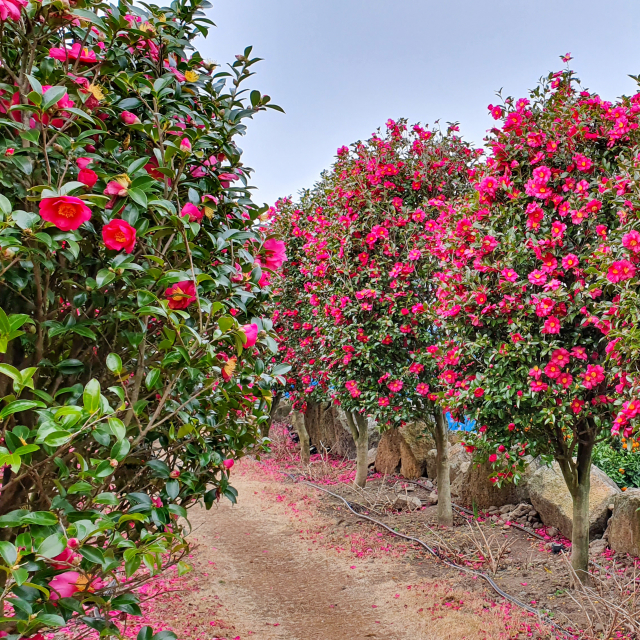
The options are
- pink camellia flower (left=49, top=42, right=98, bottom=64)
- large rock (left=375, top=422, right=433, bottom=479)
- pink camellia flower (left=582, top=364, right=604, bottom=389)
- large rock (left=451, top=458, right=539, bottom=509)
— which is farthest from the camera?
large rock (left=375, top=422, right=433, bottom=479)

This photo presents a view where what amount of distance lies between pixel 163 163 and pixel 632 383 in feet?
7.38

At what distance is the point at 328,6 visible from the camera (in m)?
5.86

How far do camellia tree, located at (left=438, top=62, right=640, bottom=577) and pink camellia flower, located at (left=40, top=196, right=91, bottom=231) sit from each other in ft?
8.66

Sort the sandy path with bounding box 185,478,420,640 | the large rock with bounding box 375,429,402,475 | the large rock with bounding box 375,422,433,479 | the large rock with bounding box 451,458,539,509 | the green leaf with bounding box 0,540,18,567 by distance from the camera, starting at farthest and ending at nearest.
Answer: the large rock with bounding box 375,429,402,475 < the large rock with bounding box 375,422,433,479 < the large rock with bounding box 451,458,539,509 < the sandy path with bounding box 185,478,420,640 < the green leaf with bounding box 0,540,18,567

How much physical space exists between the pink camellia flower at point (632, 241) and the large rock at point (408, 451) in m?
4.94

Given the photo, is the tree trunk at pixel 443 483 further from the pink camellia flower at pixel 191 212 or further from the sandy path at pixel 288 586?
the pink camellia flower at pixel 191 212

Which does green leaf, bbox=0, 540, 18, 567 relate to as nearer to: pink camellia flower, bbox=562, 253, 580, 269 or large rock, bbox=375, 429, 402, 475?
pink camellia flower, bbox=562, 253, 580, 269

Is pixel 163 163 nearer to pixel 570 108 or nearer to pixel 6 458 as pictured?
pixel 6 458

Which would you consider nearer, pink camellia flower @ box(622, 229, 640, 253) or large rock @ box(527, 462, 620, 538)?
pink camellia flower @ box(622, 229, 640, 253)

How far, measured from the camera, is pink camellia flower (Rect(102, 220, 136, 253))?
4.00ft

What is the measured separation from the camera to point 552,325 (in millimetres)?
3008

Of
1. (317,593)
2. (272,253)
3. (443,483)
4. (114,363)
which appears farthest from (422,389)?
(114,363)

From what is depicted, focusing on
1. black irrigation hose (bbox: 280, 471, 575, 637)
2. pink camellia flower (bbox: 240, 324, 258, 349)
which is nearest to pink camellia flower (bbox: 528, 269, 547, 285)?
black irrigation hose (bbox: 280, 471, 575, 637)

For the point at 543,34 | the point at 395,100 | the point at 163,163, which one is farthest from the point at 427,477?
the point at 163,163
